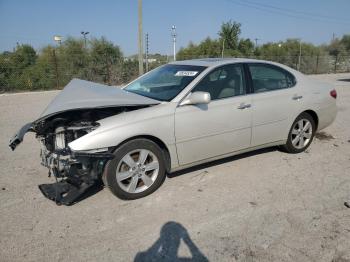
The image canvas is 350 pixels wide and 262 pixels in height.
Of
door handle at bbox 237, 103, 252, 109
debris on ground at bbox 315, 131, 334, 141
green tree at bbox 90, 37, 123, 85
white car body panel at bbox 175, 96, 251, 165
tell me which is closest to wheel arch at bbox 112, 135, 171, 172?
white car body panel at bbox 175, 96, 251, 165

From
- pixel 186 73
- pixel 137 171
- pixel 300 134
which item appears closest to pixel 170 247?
pixel 137 171

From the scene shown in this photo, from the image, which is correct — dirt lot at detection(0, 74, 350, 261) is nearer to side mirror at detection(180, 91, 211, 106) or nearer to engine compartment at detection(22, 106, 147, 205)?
engine compartment at detection(22, 106, 147, 205)

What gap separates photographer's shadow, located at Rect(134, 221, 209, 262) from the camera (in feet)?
9.23

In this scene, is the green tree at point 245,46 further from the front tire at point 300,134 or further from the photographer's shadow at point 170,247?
the photographer's shadow at point 170,247

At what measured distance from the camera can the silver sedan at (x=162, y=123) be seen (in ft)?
11.9

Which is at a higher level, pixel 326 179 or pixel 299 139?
pixel 299 139

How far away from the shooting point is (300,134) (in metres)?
5.37

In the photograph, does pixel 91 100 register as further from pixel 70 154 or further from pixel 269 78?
pixel 269 78

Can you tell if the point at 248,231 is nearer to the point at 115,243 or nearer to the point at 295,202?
the point at 295,202

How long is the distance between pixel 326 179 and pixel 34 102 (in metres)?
10.7

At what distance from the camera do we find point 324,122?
561cm

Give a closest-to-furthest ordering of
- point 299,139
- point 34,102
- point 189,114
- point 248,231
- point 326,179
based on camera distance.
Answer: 1. point 248,231
2. point 189,114
3. point 326,179
4. point 299,139
5. point 34,102

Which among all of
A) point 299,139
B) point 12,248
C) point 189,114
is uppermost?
point 189,114

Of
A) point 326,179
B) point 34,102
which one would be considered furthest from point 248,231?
point 34,102
